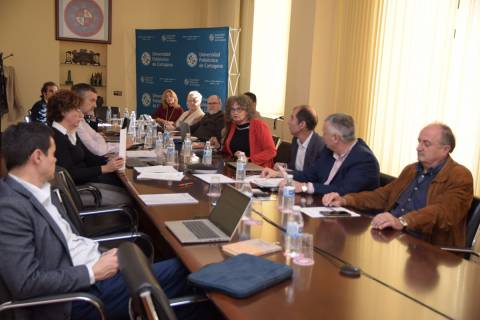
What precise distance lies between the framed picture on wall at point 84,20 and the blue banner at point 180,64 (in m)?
0.63

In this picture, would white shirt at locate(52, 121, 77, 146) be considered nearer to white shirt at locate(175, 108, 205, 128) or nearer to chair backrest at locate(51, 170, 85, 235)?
chair backrest at locate(51, 170, 85, 235)

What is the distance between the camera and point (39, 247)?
1.74m

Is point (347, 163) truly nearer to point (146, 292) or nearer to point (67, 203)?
point (67, 203)

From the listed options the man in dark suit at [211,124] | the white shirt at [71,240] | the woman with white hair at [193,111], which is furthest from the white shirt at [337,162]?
the woman with white hair at [193,111]

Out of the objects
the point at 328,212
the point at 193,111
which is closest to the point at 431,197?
the point at 328,212

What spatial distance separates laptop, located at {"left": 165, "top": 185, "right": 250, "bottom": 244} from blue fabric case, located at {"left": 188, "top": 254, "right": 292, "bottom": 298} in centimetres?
30

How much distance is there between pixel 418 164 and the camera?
9.38 ft

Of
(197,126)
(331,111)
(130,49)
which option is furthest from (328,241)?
(130,49)

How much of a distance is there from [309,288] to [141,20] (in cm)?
841

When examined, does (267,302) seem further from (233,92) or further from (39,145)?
(233,92)

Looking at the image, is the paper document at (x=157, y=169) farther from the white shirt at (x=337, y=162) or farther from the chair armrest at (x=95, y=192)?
the white shirt at (x=337, y=162)

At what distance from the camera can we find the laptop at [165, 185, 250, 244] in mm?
2068

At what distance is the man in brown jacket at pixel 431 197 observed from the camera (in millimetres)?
2525

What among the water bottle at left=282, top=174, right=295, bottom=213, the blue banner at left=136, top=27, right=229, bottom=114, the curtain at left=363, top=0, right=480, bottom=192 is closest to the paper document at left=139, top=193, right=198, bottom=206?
the water bottle at left=282, top=174, right=295, bottom=213
